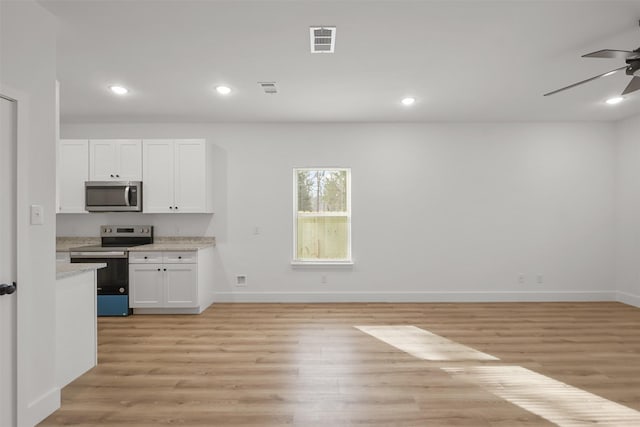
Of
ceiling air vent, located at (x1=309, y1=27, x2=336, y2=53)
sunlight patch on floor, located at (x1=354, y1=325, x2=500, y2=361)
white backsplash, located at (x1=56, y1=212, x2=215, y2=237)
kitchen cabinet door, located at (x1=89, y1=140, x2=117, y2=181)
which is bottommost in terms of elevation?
sunlight patch on floor, located at (x1=354, y1=325, x2=500, y2=361)

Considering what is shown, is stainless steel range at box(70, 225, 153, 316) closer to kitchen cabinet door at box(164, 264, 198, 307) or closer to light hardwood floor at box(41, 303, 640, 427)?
light hardwood floor at box(41, 303, 640, 427)

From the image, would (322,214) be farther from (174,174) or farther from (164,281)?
(164,281)

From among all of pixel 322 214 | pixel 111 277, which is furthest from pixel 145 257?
pixel 322 214

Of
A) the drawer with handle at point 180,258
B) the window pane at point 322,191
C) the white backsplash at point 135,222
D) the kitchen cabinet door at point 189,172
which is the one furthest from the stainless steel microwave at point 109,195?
the window pane at point 322,191

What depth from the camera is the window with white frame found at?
595 centimetres

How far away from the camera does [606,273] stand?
19.2ft

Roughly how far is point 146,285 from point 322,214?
2.66 meters

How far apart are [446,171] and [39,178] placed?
16.6 feet

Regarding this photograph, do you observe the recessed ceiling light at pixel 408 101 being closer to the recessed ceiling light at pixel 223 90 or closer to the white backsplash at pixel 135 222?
the recessed ceiling light at pixel 223 90

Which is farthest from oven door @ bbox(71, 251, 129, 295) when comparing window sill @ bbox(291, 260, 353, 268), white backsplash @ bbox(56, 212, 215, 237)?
window sill @ bbox(291, 260, 353, 268)

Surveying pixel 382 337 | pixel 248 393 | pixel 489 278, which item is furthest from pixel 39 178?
pixel 489 278

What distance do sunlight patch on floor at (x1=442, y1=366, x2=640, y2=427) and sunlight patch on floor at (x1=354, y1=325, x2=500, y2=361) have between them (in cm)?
28

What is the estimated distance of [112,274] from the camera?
509cm

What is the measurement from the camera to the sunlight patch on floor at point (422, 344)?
3.57m
